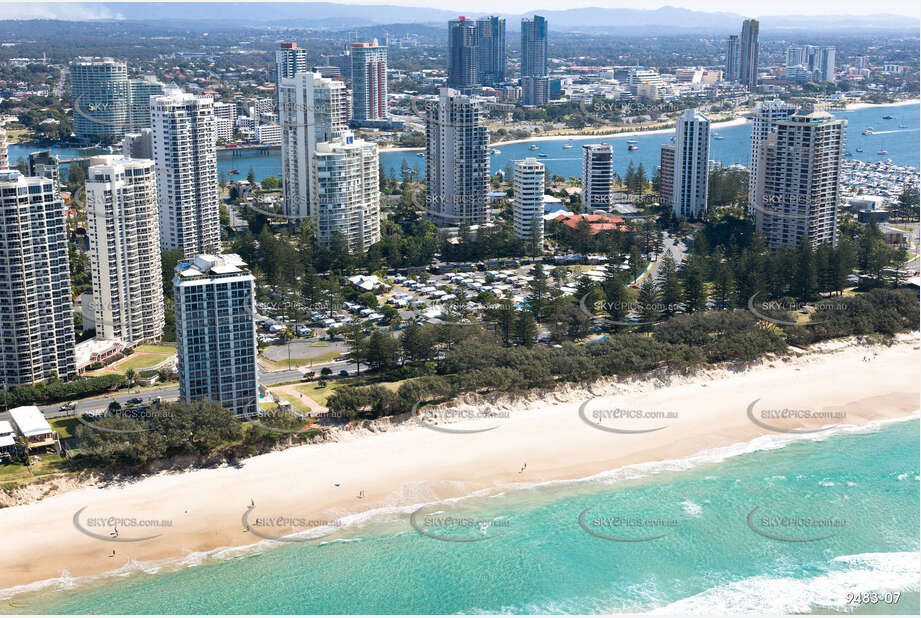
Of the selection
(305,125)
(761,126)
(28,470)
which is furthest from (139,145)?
(761,126)

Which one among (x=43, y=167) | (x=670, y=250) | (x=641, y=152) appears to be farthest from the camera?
(x=641, y=152)

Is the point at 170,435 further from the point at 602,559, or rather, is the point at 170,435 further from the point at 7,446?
the point at 602,559

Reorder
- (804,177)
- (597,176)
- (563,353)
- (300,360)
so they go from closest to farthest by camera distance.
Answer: (563,353) < (300,360) < (804,177) < (597,176)

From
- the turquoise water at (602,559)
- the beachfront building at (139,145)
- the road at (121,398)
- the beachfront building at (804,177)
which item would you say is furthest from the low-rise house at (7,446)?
the beachfront building at (804,177)

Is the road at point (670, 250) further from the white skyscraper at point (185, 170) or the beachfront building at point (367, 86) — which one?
the beachfront building at point (367, 86)

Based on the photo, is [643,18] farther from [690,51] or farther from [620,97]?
[620,97]

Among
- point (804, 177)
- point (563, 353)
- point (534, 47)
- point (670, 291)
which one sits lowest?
point (563, 353)

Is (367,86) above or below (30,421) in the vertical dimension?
above
